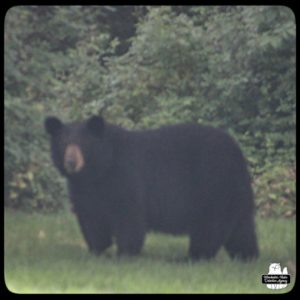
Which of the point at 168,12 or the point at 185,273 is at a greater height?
the point at 168,12

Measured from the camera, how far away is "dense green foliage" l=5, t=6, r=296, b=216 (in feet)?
30.0

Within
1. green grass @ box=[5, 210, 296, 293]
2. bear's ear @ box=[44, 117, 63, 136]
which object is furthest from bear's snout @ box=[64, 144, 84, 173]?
green grass @ box=[5, 210, 296, 293]

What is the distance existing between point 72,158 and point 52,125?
1.07 feet

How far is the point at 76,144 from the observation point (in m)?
9.23

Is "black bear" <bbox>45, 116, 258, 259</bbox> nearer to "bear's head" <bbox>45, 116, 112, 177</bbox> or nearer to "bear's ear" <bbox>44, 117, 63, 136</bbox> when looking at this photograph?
"bear's head" <bbox>45, 116, 112, 177</bbox>

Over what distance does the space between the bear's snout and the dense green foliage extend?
0.98 ft

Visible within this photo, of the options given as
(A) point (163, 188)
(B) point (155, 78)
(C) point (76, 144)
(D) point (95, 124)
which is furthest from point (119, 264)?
(B) point (155, 78)

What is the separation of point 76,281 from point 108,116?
1.79m

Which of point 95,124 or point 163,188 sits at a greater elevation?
point 95,124

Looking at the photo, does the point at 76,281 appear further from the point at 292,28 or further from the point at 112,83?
the point at 292,28

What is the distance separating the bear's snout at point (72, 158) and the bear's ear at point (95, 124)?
20 centimetres

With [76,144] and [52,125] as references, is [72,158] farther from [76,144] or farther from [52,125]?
[52,125]

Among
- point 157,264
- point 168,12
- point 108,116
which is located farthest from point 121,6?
point 157,264

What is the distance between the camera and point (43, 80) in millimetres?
9344
